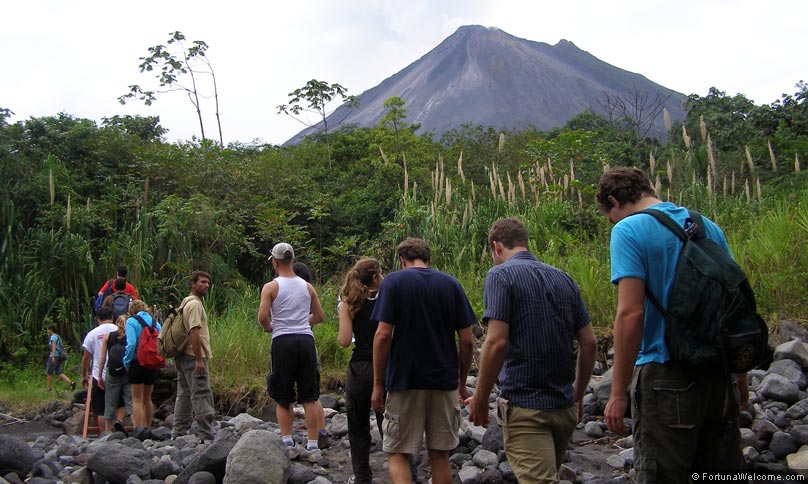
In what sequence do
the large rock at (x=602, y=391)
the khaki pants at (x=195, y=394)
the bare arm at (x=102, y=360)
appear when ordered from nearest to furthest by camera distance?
the khaki pants at (x=195, y=394) → the large rock at (x=602, y=391) → the bare arm at (x=102, y=360)


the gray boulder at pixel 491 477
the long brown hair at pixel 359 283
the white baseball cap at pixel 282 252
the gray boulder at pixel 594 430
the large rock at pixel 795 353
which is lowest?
the gray boulder at pixel 594 430

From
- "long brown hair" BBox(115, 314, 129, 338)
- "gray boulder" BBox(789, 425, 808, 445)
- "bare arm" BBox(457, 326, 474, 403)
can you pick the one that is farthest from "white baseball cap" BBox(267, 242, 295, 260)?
"gray boulder" BBox(789, 425, 808, 445)

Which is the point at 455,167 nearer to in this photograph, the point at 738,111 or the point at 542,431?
the point at 738,111

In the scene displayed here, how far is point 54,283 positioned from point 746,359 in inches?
504

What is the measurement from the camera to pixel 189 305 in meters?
6.21

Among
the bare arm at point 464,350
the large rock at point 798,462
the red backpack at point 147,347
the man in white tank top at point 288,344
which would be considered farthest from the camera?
the red backpack at point 147,347

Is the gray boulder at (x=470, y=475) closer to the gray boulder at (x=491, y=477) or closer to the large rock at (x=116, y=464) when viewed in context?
the gray boulder at (x=491, y=477)

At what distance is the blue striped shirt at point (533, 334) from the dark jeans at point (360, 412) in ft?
4.47

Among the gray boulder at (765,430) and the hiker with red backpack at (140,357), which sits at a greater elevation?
the hiker with red backpack at (140,357)

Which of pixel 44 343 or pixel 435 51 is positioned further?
pixel 435 51

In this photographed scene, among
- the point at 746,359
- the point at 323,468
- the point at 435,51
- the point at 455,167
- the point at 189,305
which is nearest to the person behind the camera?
the point at 746,359

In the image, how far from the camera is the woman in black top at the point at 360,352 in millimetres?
4395

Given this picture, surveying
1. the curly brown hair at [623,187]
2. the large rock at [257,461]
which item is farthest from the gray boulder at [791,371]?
the large rock at [257,461]

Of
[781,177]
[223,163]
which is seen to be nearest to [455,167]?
[223,163]
